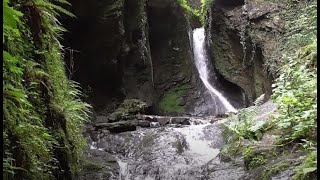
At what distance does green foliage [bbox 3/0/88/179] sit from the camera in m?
3.27

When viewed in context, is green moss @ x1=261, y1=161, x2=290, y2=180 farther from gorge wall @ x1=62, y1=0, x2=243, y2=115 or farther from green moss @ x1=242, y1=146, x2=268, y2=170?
gorge wall @ x1=62, y1=0, x2=243, y2=115

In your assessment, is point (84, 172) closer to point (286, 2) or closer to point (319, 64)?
point (319, 64)

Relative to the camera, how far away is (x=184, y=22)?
59.1ft

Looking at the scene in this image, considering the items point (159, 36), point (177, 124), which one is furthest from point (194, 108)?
point (177, 124)

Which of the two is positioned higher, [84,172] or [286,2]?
[286,2]

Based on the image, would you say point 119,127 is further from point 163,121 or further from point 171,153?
point 171,153

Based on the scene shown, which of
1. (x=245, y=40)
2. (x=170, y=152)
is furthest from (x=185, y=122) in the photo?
(x=245, y=40)

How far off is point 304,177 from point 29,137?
2.76 m

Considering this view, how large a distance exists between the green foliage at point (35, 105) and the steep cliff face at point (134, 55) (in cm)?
619

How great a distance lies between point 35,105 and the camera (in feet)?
15.0

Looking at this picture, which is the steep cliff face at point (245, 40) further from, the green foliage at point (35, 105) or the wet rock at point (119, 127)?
the green foliage at point (35, 105)

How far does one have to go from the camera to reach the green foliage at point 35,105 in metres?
3.27

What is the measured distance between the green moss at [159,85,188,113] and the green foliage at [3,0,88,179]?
10.9 metres

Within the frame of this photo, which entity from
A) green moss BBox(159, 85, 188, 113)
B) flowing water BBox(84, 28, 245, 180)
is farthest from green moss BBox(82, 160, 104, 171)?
green moss BBox(159, 85, 188, 113)
